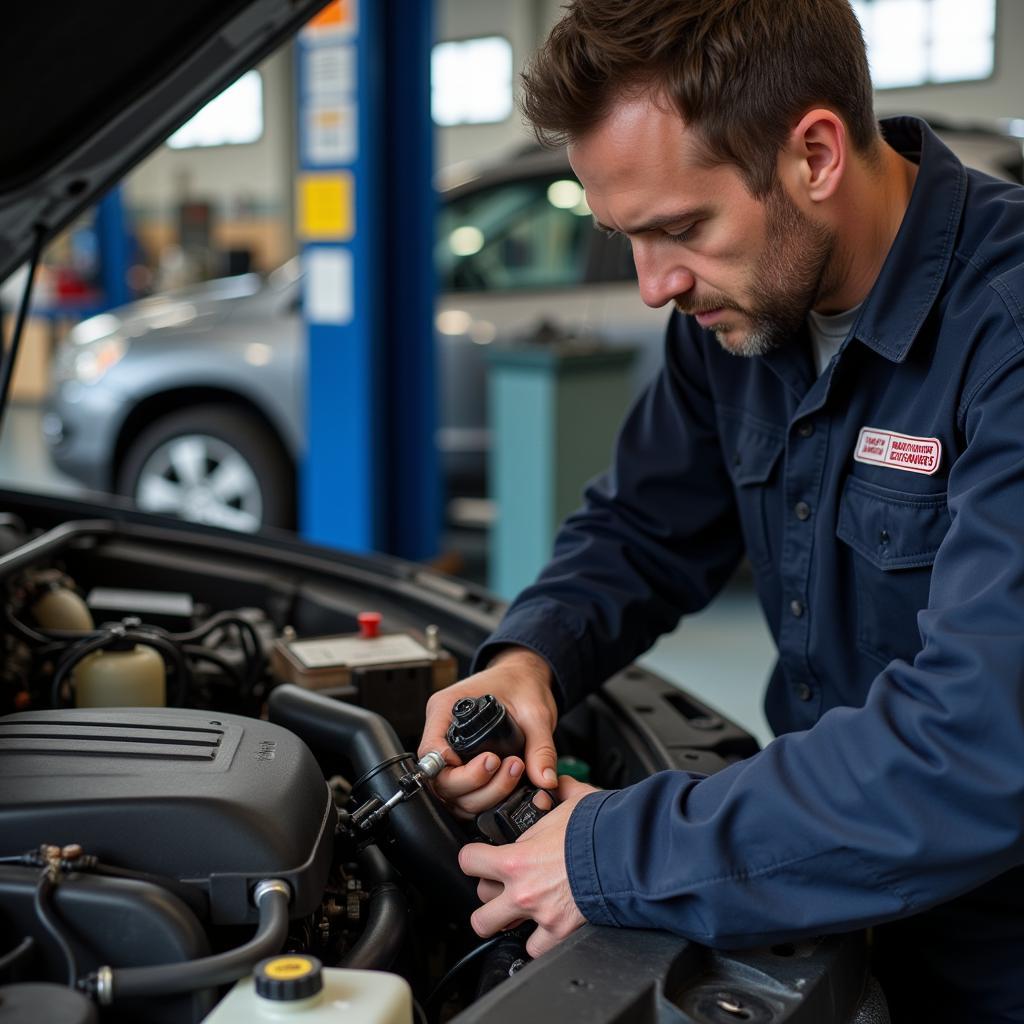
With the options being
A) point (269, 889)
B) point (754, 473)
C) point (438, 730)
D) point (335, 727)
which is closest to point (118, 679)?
point (335, 727)

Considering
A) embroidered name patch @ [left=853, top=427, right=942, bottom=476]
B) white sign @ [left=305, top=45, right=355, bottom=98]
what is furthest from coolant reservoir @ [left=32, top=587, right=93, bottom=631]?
white sign @ [left=305, top=45, right=355, bottom=98]

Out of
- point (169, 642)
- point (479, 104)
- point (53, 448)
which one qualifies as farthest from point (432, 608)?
point (479, 104)

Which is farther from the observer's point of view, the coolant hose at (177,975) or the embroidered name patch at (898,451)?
the embroidered name patch at (898,451)

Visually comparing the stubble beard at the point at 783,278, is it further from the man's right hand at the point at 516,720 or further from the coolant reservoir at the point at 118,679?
the coolant reservoir at the point at 118,679

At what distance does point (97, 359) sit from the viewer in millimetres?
4438

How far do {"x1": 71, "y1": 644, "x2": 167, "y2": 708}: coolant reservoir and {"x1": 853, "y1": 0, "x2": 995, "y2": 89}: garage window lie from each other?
8.88m

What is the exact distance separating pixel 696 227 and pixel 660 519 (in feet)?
1.57

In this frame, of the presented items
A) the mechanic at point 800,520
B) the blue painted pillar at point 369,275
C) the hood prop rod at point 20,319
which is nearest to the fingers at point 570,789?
the mechanic at point 800,520

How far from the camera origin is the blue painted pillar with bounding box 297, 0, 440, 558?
382 cm

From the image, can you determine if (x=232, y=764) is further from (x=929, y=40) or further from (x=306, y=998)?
(x=929, y=40)

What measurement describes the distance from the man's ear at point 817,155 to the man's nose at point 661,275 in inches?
5.1

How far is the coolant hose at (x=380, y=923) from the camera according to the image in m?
0.94

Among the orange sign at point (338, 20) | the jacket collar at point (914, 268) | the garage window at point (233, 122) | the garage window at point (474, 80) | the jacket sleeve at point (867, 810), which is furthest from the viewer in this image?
the garage window at point (233, 122)

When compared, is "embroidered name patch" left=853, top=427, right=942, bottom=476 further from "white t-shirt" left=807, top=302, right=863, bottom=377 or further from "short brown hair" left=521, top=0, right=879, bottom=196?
"short brown hair" left=521, top=0, right=879, bottom=196
